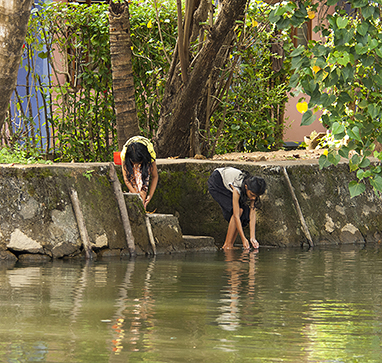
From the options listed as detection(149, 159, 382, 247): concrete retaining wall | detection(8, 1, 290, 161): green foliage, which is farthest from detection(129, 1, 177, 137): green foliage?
detection(149, 159, 382, 247): concrete retaining wall

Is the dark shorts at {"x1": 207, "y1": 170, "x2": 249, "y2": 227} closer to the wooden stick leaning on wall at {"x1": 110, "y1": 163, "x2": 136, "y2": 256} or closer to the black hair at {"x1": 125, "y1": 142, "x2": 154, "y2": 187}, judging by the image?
the black hair at {"x1": 125, "y1": 142, "x2": 154, "y2": 187}

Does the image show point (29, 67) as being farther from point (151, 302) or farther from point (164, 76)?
point (151, 302)

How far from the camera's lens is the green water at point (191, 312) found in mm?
3479

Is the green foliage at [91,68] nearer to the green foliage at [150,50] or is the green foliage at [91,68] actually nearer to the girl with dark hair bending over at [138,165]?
the green foliage at [150,50]

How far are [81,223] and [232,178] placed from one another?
2227 mm

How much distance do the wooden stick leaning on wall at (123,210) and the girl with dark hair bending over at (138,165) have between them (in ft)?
1.06

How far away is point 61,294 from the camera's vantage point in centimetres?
533

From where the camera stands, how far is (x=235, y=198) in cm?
934

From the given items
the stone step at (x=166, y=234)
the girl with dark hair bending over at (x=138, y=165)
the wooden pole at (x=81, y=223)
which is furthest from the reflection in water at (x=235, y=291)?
the wooden pole at (x=81, y=223)

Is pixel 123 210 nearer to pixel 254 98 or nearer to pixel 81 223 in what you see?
pixel 81 223

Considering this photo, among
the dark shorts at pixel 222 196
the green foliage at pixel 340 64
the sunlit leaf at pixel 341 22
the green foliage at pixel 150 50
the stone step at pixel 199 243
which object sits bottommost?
the stone step at pixel 199 243

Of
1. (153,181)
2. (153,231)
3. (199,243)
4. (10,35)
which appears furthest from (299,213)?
(10,35)

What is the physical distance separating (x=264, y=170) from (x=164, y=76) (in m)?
2.97

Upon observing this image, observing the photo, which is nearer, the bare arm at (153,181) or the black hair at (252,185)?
the black hair at (252,185)
